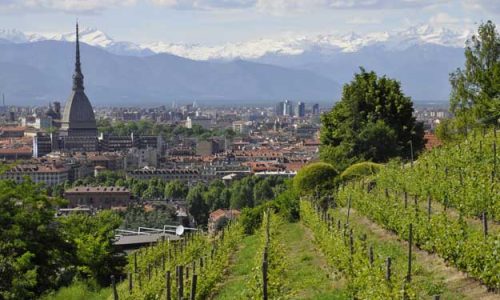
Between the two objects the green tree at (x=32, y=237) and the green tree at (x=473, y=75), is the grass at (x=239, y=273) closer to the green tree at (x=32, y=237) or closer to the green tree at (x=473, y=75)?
the green tree at (x=32, y=237)

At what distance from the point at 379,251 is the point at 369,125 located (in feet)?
56.9

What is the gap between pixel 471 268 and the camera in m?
10.5

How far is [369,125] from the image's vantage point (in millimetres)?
29812

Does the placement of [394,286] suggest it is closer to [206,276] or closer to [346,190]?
[206,276]

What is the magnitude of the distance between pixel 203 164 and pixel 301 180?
93.4m

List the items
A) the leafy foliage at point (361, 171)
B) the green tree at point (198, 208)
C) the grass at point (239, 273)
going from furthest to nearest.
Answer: the green tree at point (198, 208) < the leafy foliage at point (361, 171) < the grass at point (239, 273)

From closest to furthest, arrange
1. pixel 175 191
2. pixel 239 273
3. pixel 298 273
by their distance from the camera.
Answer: pixel 298 273 < pixel 239 273 < pixel 175 191

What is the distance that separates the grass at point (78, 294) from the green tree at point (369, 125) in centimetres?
1323

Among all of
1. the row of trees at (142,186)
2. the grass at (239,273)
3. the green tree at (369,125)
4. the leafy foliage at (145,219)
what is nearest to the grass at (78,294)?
the grass at (239,273)

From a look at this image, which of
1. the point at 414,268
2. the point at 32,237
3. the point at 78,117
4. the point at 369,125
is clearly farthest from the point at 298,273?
the point at 78,117

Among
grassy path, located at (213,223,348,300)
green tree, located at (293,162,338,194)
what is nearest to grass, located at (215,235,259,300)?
grassy path, located at (213,223,348,300)

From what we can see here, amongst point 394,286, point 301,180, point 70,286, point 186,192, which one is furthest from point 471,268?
point 186,192

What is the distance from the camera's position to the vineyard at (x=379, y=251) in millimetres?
10195

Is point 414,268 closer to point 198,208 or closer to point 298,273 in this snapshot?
point 298,273
